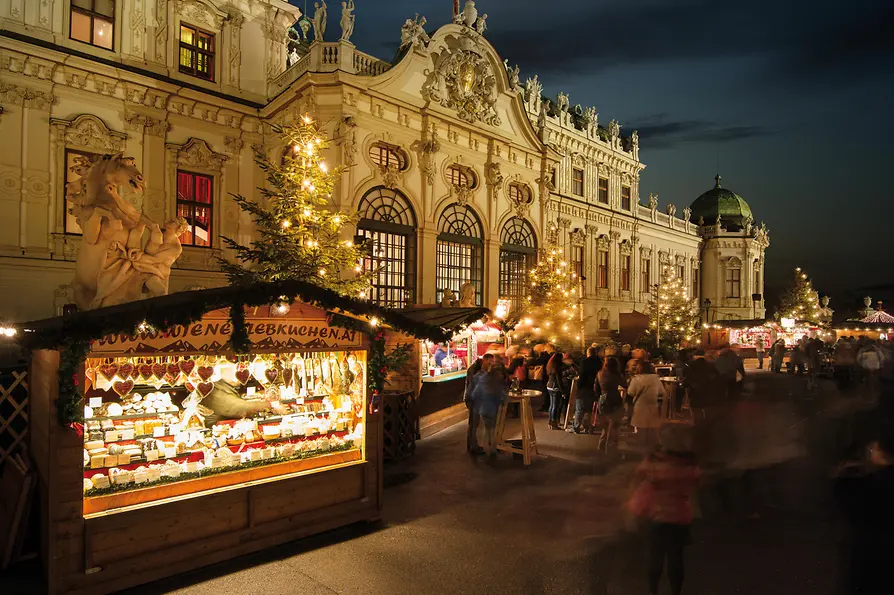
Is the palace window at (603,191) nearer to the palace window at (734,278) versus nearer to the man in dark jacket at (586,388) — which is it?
the palace window at (734,278)

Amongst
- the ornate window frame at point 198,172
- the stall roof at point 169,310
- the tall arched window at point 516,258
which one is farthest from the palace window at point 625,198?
the stall roof at point 169,310

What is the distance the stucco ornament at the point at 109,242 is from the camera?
26.1 ft

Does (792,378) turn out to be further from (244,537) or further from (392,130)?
(244,537)

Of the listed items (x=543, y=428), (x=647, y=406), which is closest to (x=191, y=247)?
(x=543, y=428)

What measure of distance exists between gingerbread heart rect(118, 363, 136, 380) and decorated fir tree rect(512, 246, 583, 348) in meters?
19.4

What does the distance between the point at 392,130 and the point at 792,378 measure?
803 inches

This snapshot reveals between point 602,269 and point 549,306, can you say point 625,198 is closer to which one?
point 602,269

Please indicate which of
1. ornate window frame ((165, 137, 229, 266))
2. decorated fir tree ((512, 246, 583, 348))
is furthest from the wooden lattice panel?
decorated fir tree ((512, 246, 583, 348))

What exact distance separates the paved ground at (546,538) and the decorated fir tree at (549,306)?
46.7ft

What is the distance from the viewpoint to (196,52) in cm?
1986

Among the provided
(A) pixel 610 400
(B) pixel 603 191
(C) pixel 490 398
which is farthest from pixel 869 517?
(B) pixel 603 191

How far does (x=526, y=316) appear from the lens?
24.7 meters

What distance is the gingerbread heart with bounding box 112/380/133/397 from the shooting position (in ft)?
19.6

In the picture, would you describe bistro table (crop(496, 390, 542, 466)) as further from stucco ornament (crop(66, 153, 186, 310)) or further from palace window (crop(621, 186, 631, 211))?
palace window (crop(621, 186, 631, 211))
